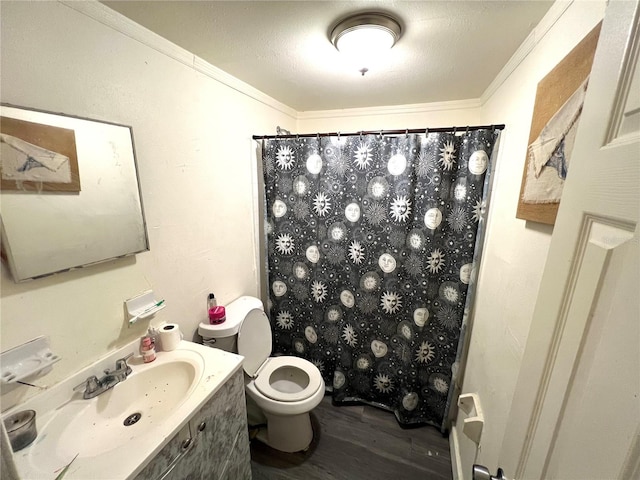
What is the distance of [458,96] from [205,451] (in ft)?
7.82

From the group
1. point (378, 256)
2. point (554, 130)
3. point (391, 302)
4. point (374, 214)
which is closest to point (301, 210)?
point (374, 214)

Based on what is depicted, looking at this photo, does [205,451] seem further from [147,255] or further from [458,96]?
[458,96]

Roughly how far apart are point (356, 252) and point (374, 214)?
28 cm

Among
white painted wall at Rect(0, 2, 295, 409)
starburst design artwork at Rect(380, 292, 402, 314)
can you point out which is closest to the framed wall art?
starburst design artwork at Rect(380, 292, 402, 314)

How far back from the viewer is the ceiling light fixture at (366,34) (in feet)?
3.12

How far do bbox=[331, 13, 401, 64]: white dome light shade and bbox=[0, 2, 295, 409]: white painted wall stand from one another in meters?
0.75

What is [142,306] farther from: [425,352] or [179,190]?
[425,352]

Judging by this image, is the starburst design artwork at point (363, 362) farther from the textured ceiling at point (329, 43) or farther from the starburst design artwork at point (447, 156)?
the textured ceiling at point (329, 43)

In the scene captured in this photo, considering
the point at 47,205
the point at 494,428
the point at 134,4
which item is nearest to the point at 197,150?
the point at 134,4

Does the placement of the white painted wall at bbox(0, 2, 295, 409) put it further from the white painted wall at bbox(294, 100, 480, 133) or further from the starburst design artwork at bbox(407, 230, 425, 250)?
the starburst design artwork at bbox(407, 230, 425, 250)

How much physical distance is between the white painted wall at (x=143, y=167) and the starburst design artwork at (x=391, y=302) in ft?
3.21

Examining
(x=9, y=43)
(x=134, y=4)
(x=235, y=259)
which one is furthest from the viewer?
(x=235, y=259)

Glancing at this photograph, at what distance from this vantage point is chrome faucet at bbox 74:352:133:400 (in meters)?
0.91

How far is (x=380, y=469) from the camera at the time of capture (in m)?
1.47
